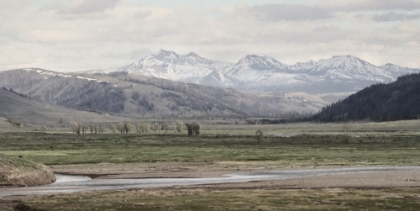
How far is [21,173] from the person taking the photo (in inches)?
3120

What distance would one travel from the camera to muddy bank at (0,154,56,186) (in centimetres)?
7769

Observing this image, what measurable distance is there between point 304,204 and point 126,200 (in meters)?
14.8

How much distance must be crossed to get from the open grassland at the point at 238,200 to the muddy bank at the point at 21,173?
13909 millimetres

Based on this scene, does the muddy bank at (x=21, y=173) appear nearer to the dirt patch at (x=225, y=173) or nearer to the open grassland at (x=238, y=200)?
the dirt patch at (x=225, y=173)

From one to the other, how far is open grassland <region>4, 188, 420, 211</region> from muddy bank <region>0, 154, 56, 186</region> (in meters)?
13.9

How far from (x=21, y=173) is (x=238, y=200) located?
28953mm

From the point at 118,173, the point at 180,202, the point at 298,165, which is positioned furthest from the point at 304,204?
the point at 298,165

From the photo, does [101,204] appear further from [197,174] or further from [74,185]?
[197,174]

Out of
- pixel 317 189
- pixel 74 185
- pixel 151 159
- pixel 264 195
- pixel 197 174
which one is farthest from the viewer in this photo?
pixel 151 159

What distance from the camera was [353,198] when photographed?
6188 cm

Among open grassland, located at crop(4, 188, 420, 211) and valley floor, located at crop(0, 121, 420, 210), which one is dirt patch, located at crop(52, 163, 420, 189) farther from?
open grassland, located at crop(4, 188, 420, 211)

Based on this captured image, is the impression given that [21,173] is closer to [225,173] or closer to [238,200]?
[225,173]

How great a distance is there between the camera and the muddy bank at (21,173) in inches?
3059

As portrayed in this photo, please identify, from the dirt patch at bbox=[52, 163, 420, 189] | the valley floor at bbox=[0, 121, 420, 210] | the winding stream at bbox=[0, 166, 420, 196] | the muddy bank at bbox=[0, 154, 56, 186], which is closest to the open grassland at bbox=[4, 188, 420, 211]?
the valley floor at bbox=[0, 121, 420, 210]
